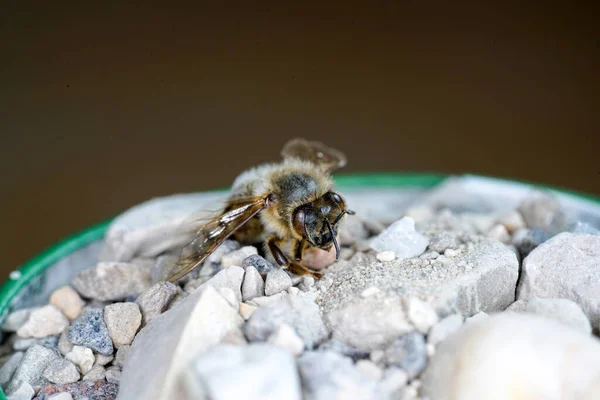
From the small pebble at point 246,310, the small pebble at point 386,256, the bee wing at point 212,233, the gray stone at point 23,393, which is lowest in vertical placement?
the gray stone at point 23,393

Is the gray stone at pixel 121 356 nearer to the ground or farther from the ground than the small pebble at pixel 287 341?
nearer to the ground

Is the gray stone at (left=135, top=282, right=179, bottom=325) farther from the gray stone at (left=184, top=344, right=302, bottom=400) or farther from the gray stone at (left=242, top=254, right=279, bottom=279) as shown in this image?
the gray stone at (left=184, top=344, right=302, bottom=400)

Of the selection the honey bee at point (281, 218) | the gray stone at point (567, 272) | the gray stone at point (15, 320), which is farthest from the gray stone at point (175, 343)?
the gray stone at point (567, 272)

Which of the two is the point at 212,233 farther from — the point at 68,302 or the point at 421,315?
the point at 421,315


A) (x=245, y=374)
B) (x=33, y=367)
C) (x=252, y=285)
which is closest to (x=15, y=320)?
(x=33, y=367)

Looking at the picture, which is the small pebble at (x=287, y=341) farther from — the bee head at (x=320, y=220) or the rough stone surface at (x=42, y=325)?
the rough stone surface at (x=42, y=325)
